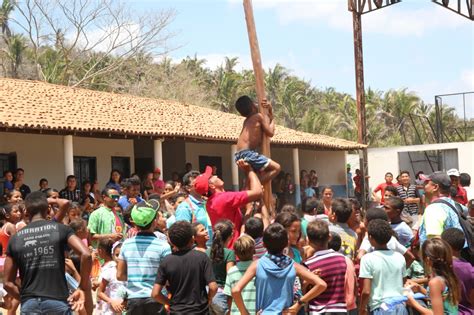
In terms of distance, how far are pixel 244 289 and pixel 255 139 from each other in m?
2.45

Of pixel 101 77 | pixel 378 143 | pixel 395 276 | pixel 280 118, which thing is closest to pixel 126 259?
pixel 395 276

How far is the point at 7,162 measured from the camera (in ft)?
54.9

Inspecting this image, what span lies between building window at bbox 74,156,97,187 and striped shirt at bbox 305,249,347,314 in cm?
1354

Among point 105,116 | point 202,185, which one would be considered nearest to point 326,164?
point 105,116

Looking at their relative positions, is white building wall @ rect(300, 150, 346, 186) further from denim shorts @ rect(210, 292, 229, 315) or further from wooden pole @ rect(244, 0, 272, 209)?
denim shorts @ rect(210, 292, 229, 315)

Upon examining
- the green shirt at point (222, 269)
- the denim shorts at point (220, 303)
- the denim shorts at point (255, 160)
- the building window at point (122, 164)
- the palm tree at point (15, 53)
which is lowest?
the denim shorts at point (220, 303)

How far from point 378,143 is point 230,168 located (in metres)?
24.5

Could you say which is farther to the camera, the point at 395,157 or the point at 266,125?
the point at 395,157

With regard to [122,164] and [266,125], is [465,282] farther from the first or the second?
[122,164]

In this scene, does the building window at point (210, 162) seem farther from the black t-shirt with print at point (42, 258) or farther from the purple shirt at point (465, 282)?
the black t-shirt with print at point (42, 258)

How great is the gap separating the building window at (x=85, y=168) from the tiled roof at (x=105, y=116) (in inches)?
49.8

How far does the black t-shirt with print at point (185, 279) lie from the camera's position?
17.7 ft

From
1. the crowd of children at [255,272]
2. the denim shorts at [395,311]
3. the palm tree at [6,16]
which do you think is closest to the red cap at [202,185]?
the crowd of children at [255,272]

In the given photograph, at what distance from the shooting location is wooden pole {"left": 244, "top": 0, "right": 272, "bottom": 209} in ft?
25.6
